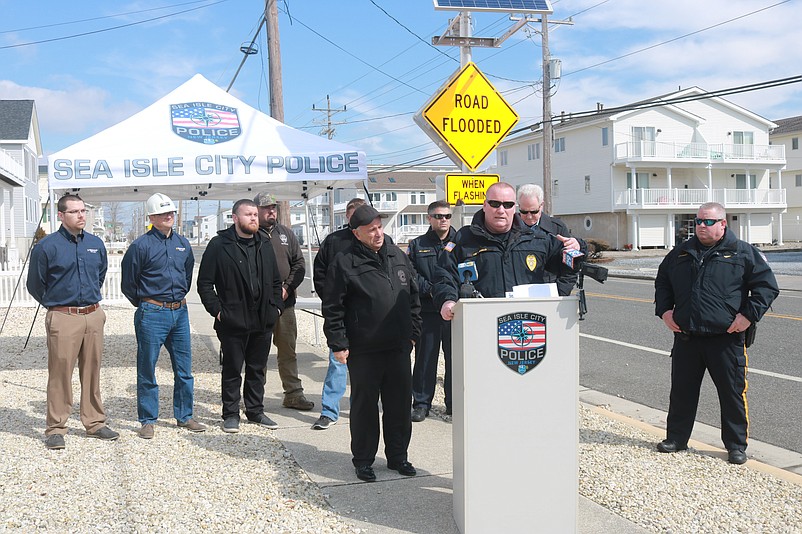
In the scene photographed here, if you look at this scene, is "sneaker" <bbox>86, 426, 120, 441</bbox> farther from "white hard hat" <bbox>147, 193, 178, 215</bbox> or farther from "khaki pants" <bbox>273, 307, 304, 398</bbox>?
"white hard hat" <bbox>147, 193, 178, 215</bbox>

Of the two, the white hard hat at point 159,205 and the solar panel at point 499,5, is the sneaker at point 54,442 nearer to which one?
the white hard hat at point 159,205

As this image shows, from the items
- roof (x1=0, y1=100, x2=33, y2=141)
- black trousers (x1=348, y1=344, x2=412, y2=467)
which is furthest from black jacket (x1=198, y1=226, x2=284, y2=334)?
roof (x1=0, y1=100, x2=33, y2=141)

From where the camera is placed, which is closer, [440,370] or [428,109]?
[428,109]

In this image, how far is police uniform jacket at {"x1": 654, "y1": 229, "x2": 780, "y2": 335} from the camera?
550 cm

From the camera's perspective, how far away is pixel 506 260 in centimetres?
452

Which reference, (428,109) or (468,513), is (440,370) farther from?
(468,513)

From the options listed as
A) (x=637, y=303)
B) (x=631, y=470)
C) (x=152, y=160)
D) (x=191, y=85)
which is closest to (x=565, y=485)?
(x=631, y=470)

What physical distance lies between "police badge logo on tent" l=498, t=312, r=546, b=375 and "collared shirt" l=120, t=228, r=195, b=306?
3.58m

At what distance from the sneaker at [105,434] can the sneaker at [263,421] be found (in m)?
1.16

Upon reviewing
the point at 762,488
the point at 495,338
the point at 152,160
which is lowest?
the point at 762,488

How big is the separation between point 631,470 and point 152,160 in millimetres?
6487

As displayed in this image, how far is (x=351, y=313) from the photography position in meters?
5.05

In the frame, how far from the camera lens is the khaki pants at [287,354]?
7.27m

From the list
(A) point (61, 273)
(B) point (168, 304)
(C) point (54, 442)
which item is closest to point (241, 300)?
(B) point (168, 304)
